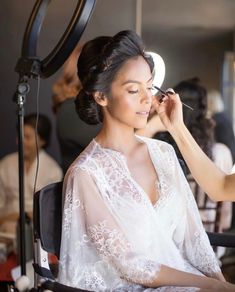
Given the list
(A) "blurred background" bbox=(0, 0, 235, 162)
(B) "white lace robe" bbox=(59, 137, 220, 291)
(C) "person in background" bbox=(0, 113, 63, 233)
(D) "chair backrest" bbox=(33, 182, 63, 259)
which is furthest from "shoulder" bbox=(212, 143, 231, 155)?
(D) "chair backrest" bbox=(33, 182, 63, 259)

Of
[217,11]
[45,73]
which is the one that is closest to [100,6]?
[217,11]

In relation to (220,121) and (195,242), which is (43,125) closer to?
(220,121)

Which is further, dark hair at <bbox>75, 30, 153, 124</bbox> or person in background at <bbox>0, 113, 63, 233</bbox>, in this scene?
person in background at <bbox>0, 113, 63, 233</bbox>

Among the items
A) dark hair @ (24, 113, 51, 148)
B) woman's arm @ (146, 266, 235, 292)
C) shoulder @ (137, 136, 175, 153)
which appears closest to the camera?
woman's arm @ (146, 266, 235, 292)

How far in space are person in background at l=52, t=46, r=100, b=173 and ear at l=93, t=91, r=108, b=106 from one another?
1099mm

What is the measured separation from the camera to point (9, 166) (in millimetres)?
2406

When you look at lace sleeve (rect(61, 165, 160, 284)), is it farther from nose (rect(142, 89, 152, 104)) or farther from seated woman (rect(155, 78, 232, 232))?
seated woman (rect(155, 78, 232, 232))

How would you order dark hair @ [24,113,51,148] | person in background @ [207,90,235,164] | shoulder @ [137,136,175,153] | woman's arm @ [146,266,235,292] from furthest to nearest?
dark hair @ [24,113,51,148]
person in background @ [207,90,235,164]
shoulder @ [137,136,175,153]
woman's arm @ [146,266,235,292]

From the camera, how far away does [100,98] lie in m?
1.17

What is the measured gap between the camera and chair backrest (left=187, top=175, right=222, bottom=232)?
215 cm

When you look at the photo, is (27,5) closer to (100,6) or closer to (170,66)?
(100,6)

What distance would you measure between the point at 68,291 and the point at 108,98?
0.48m

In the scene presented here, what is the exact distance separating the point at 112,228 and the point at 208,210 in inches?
47.2

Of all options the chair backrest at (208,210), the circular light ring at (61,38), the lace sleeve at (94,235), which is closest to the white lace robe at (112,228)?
the lace sleeve at (94,235)
